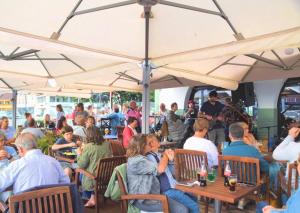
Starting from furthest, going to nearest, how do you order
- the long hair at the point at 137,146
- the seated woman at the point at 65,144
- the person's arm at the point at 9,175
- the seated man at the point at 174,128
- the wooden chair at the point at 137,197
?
the seated man at the point at 174,128 < the seated woman at the point at 65,144 < the long hair at the point at 137,146 < the wooden chair at the point at 137,197 < the person's arm at the point at 9,175

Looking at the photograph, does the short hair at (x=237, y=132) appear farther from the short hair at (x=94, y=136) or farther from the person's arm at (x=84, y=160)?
the person's arm at (x=84, y=160)

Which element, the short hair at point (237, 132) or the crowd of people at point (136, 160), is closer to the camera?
the crowd of people at point (136, 160)

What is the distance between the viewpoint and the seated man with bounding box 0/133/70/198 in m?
2.61

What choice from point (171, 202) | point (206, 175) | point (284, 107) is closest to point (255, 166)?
point (206, 175)

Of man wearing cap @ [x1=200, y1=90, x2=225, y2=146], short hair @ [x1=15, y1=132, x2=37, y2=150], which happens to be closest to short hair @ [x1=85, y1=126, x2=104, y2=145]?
short hair @ [x1=15, y1=132, x2=37, y2=150]

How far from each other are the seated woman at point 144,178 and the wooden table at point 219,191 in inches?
7.6

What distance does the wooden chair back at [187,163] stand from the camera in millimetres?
3836

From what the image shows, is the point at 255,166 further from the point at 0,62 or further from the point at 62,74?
the point at 0,62

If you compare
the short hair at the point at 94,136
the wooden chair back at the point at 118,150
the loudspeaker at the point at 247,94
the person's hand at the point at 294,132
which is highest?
the loudspeaker at the point at 247,94

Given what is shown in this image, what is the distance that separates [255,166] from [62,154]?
2944mm

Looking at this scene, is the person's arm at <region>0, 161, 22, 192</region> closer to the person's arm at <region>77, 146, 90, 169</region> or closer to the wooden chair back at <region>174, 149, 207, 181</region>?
the person's arm at <region>77, 146, 90, 169</region>

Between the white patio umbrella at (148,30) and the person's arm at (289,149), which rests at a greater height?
the white patio umbrella at (148,30)

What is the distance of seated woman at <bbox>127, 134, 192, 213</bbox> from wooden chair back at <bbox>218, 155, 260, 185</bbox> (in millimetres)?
833

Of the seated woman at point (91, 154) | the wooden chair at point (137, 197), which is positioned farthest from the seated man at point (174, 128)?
the wooden chair at point (137, 197)
